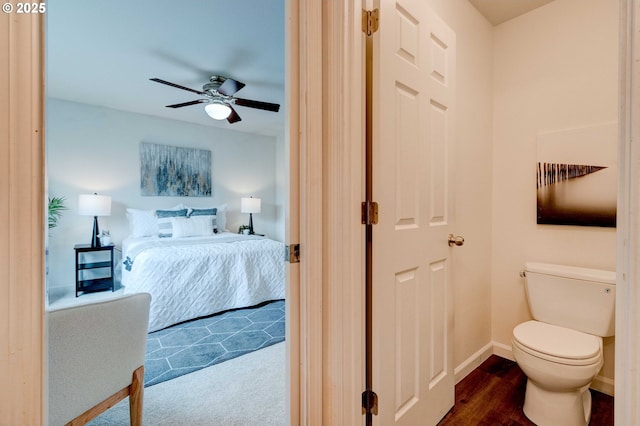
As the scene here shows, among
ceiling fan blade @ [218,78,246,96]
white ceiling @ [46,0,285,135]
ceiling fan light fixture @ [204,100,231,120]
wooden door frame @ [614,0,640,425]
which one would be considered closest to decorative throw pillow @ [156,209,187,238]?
white ceiling @ [46,0,285,135]

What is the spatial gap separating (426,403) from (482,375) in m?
0.80

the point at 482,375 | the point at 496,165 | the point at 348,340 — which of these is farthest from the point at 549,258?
the point at 348,340

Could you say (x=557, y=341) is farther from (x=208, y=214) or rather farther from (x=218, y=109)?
(x=208, y=214)

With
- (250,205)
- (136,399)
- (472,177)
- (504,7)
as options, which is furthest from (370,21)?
(250,205)

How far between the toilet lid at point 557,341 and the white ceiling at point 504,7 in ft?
6.70

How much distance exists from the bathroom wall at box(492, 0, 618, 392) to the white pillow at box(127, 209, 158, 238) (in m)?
4.15

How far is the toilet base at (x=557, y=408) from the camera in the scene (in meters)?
1.48

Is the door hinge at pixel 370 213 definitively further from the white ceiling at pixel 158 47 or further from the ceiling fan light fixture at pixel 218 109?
the ceiling fan light fixture at pixel 218 109

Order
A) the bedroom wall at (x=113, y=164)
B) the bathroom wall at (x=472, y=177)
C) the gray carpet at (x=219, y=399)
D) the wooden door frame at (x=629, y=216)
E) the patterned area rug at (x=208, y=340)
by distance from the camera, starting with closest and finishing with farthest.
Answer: the wooden door frame at (x=629, y=216) → the gray carpet at (x=219, y=399) → the bathroom wall at (x=472, y=177) → the patterned area rug at (x=208, y=340) → the bedroom wall at (x=113, y=164)

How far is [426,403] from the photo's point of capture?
142 centimetres

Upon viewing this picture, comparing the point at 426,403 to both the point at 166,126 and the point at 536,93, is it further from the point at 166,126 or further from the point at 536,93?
the point at 166,126

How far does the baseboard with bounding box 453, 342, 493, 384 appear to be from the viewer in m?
1.88

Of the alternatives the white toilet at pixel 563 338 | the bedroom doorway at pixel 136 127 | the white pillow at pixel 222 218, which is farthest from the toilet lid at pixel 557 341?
the white pillow at pixel 222 218

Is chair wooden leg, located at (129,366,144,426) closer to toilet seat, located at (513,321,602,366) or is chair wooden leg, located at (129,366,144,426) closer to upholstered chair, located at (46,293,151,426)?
Result: upholstered chair, located at (46,293,151,426)
